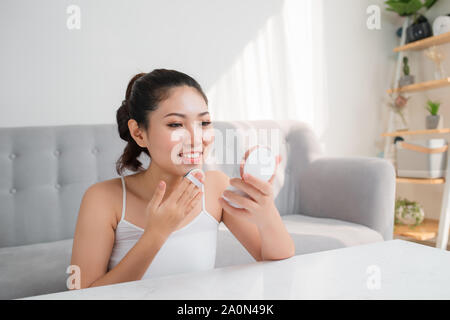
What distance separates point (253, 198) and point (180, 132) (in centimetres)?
26

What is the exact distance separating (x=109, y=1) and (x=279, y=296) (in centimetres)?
201

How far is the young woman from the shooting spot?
700 mm

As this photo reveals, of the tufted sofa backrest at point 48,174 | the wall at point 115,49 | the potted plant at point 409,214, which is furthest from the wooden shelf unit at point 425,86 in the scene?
the tufted sofa backrest at point 48,174

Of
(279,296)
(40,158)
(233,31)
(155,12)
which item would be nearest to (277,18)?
(233,31)

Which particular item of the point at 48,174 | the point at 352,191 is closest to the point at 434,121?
the point at 352,191

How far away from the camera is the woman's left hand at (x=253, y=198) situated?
630mm

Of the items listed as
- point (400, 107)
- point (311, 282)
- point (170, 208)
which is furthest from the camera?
point (400, 107)

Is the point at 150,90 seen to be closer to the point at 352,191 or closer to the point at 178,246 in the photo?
the point at 178,246

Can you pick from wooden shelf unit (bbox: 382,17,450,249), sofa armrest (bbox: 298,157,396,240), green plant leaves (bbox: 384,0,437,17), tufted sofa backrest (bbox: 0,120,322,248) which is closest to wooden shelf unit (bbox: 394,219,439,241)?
wooden shelf unit (bbox: 382,17,450,249)

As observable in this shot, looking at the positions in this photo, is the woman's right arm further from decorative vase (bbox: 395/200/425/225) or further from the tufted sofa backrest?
decorative vase (bbox: 395/200/425/225)

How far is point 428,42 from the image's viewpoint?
2682mm

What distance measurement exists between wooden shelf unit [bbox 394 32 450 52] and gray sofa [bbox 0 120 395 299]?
1.40 m

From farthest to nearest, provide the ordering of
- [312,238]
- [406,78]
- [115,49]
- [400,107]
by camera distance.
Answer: [400,107] → [406,78] → [115,49] → [312,238]

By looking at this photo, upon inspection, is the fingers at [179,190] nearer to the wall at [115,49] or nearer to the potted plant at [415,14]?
the wall at [115,49]
